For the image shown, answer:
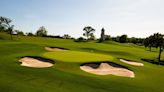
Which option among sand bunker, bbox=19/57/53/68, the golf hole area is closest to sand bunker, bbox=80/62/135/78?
the golf hole area

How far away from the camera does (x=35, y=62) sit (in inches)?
1054

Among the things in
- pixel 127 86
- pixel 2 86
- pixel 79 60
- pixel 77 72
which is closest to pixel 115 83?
pixel 127 86

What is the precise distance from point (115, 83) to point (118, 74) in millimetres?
4602

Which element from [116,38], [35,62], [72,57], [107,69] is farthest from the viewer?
[116,38]

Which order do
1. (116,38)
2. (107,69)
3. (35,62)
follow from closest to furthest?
(35,62), (107,69), (116,38)

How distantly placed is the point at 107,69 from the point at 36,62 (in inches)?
355

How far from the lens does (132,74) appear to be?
89.2 feet

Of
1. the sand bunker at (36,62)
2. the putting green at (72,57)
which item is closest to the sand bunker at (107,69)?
the putting green at (72,57)

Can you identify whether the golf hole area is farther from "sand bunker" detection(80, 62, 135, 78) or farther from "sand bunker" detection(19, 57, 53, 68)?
"sand bunker" detection(80, 62, 135, 78)

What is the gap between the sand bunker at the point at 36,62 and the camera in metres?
25.3

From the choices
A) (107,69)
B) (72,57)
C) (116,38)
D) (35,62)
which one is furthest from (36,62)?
(116,38)

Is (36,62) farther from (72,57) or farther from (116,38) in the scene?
(116,38)

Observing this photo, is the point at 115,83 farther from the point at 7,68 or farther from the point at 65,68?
the point at 7,68

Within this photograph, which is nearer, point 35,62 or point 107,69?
point 35,62
